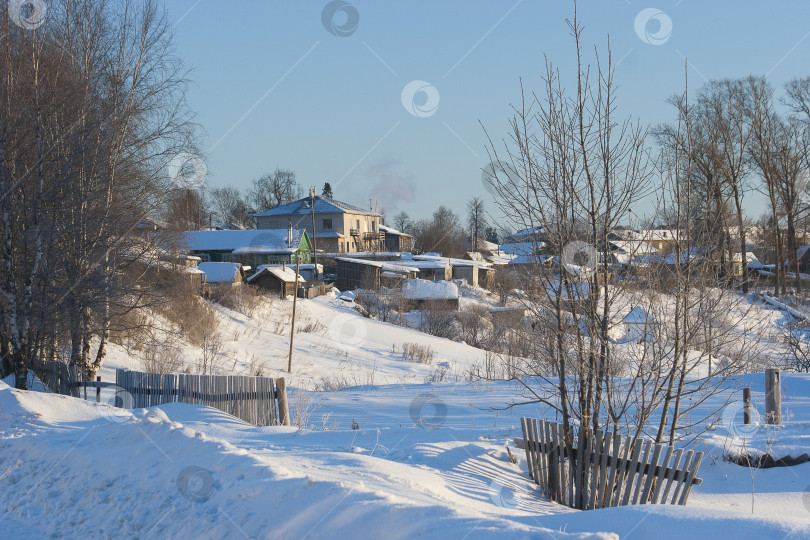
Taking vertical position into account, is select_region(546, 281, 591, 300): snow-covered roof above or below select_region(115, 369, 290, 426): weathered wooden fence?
above

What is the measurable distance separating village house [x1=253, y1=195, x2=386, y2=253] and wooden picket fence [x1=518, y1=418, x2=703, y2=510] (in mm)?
60052

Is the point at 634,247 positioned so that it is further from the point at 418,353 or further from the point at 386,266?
the point at 386,266

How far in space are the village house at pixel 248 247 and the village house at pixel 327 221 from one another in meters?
8.27

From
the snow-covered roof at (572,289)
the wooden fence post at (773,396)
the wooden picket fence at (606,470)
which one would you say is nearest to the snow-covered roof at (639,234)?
the snow-covered roof at (572,289)

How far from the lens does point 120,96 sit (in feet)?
51.4

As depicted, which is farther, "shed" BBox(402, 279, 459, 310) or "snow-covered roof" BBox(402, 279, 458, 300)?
"snow-covered roof" BBox(402, 279, 458, 300)

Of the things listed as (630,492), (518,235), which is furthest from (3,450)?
(630,492)

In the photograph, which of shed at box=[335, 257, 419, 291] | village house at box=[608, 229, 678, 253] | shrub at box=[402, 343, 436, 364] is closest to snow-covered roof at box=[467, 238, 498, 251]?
shed at box=[335, 257, 419, 291]

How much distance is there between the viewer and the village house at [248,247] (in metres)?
55.5

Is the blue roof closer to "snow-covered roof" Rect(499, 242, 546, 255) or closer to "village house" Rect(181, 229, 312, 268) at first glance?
"village house" Rect(181, 229, 312, 268)

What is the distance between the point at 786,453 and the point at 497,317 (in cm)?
2863

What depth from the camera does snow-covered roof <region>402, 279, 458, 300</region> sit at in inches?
1612

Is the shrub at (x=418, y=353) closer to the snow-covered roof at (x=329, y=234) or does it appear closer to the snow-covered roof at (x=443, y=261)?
the snow-covered roof at (x=443, y=261)

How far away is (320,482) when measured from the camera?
451 centimetres
